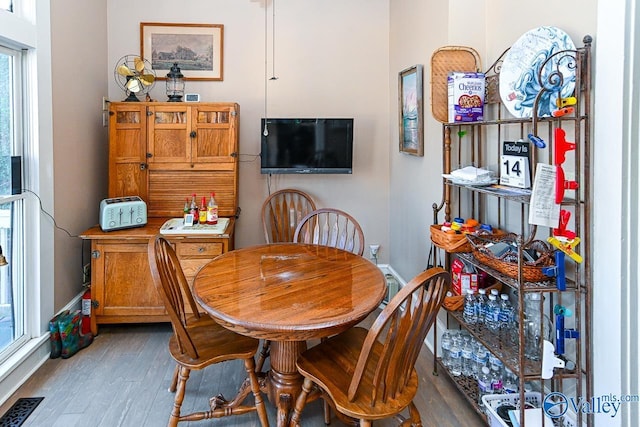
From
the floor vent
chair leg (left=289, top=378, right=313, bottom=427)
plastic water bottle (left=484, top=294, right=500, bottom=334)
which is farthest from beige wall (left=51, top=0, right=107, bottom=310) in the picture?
plastic water bottle (left=484, top=294, right=500, bottom=334)

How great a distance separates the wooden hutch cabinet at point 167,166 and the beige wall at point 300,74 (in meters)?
0.51

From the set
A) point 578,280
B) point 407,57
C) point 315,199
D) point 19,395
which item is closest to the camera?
point 578,280

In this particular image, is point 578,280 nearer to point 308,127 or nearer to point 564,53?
point 564,53

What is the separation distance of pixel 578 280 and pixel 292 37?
3.10 m

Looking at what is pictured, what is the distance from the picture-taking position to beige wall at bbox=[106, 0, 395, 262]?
3.81 meters

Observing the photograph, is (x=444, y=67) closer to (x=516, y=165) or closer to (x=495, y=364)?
(x=516, y=165)

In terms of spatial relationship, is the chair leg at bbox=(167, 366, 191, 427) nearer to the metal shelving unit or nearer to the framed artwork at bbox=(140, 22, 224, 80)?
the metal shelving unit

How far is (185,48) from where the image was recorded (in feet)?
12.5

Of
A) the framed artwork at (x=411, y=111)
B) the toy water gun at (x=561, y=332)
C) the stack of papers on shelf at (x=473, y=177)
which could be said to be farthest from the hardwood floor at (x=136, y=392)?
the framed artwork at (x=411, y=111)

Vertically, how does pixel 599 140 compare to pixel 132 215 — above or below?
above

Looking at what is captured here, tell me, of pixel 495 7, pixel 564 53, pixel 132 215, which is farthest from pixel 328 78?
pixel 564 53

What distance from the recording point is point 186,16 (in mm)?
3809

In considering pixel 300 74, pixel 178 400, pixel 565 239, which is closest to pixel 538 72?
pixel 565 239

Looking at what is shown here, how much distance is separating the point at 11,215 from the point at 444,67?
104 inches
